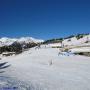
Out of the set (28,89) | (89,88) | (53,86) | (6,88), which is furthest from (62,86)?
(6,88)

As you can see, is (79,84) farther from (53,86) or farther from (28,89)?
(28,89)

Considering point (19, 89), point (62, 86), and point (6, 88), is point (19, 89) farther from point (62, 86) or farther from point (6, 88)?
point (62, 86)

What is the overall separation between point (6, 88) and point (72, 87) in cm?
608

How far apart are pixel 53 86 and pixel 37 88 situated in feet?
6.62

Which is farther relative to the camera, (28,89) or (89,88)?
(89,88)

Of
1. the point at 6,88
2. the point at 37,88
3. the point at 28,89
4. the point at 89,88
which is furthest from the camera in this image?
the point at 89,88

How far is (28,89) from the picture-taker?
14.4 m

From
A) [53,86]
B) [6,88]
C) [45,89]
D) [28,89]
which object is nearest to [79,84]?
[53,86]

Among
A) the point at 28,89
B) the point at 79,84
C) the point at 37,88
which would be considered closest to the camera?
the point at 28,89

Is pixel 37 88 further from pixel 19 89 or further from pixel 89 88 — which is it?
pixel 89 88

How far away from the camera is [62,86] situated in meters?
17.3

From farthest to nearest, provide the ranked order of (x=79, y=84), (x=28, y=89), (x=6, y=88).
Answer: (x=79, y=84) < (x=28, y=89) < (x=6, y=88)

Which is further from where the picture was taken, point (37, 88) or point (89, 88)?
point (89, 88)

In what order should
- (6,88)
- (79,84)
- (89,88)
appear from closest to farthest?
(6,88) < (89,88) < (79,84)
